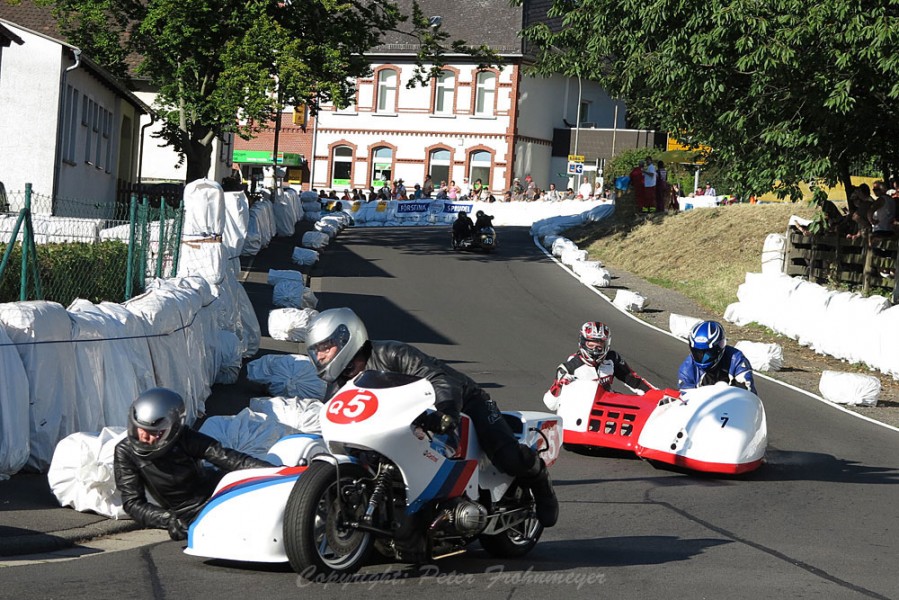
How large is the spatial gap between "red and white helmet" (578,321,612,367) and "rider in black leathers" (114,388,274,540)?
520 centimetres

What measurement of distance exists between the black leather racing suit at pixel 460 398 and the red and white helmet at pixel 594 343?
5.00 m

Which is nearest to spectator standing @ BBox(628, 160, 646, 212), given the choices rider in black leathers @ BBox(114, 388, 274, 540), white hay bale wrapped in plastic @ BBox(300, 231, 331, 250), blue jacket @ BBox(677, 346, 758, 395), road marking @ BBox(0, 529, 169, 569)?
white hay bale wrapped in plastic @ BBox(300, 231, 331, 250)

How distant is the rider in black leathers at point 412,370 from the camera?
6.41 meters

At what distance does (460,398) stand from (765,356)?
1322 centimetres

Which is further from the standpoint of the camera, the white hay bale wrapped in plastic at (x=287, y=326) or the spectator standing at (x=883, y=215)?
the spectator standing at (x=883, y=215)

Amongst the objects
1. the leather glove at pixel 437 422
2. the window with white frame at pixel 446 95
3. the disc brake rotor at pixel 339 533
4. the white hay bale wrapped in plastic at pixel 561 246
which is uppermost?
the window with white frame at pixel 446 95

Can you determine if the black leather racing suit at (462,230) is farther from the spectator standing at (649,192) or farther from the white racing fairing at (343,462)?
the white racing fairing at (343,462)

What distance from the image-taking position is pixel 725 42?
21609 millimetres

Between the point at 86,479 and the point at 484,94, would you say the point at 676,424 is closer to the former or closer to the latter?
the point at 86,479

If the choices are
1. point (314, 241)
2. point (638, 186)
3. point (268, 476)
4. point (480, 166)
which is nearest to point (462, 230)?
point (314, 241)

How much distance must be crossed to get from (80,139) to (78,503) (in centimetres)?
2723

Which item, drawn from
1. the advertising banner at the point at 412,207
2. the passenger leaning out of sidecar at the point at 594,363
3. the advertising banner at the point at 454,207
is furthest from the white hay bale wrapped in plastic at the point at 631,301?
the advertising banner at the point at 454,207

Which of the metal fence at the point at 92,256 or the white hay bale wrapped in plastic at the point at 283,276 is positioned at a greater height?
the metal fence at the point at 92,256

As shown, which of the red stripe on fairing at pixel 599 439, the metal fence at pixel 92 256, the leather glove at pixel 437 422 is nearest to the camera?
the leather glove at pixel 437 422
